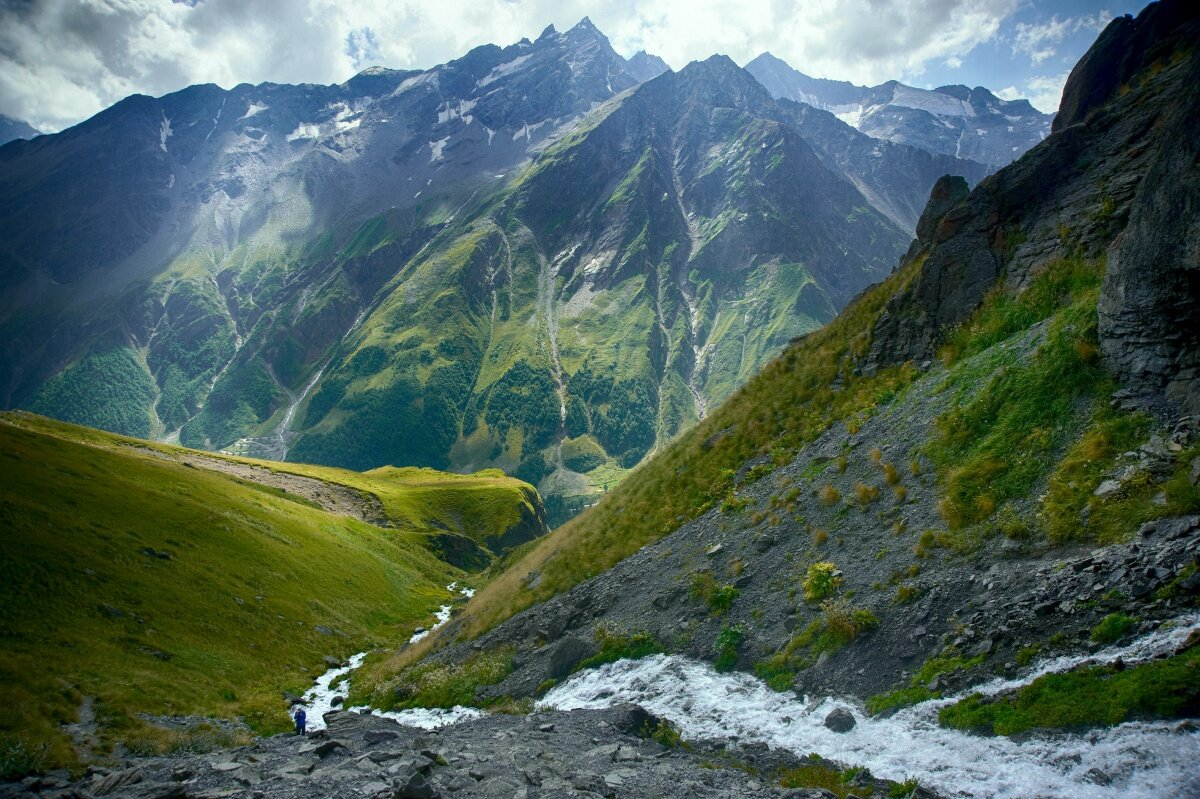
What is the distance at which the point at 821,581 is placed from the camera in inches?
822

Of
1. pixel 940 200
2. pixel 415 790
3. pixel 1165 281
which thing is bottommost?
pixel 415 790

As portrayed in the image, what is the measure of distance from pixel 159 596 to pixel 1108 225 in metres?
60.1

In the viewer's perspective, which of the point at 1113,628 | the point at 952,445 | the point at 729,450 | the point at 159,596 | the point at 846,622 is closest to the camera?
the point at 1113,628

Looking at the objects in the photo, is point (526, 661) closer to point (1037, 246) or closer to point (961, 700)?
point (961, 700)

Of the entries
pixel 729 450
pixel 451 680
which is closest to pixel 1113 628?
pixel 729 450

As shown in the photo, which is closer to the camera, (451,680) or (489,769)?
(489,769)

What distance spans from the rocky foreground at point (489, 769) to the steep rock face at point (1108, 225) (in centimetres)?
1536

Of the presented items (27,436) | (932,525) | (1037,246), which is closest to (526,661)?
(932,525)

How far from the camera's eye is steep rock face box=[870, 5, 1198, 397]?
1691cm

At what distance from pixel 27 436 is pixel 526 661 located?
225ft

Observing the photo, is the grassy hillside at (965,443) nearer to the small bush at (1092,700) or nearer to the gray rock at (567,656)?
the small bush at (1092,700)

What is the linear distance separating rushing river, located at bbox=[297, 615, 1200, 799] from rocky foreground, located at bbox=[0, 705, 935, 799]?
882mm

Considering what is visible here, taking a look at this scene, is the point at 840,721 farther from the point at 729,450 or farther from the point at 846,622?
the point at 729,450

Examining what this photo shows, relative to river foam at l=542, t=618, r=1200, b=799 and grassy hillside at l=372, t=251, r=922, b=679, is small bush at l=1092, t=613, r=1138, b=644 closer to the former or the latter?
river foam at l=542, t=618, r=1200, b=799
